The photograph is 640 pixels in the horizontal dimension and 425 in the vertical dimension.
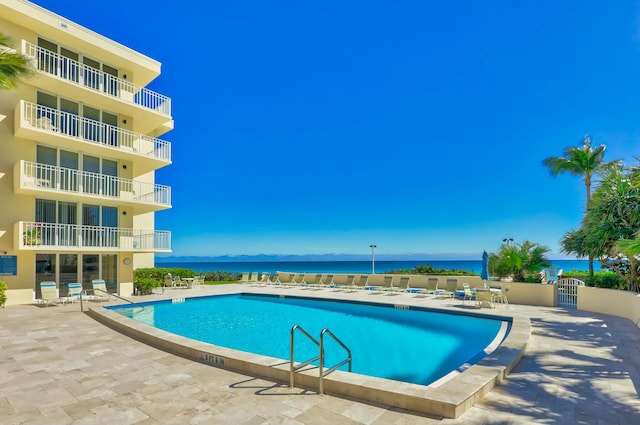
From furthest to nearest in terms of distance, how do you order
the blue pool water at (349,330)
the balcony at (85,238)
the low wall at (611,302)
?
the balcony at (85,238) → the low wall at (611,302) → the blue pool water at (349,330)

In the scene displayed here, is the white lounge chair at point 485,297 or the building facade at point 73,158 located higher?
the building facade at point 73,158

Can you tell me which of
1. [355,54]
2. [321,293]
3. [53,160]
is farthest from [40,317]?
[355,54]

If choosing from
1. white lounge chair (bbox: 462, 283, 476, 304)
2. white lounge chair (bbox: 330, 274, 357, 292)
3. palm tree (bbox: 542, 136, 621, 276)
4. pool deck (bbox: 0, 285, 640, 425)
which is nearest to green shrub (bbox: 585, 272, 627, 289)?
white lounge chair (bbox: 462, 283, 476, 304)

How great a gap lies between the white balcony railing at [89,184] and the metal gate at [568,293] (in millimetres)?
18103

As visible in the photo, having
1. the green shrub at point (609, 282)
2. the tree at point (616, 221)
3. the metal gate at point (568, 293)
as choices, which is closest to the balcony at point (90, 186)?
the metal gate at point (568, 293)

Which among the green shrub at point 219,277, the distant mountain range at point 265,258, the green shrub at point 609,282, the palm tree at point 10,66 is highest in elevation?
the palm tree at point 10,66

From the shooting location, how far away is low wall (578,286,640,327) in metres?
10.7

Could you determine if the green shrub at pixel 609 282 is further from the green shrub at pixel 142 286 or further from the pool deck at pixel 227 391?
the green shrub at pixel 142 286

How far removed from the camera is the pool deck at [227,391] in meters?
4.25

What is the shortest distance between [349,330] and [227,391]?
6487 mm

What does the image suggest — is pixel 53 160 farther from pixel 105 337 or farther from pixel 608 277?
pixel 608 277

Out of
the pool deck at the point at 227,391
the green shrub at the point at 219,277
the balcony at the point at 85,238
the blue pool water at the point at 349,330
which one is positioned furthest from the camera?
the green shrub at the point at 219,277

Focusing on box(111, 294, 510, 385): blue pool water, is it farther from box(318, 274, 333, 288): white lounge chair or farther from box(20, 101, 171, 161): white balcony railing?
box(20, 101, 171, 161): white balcony railing

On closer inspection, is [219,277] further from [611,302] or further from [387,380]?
[387,380]
